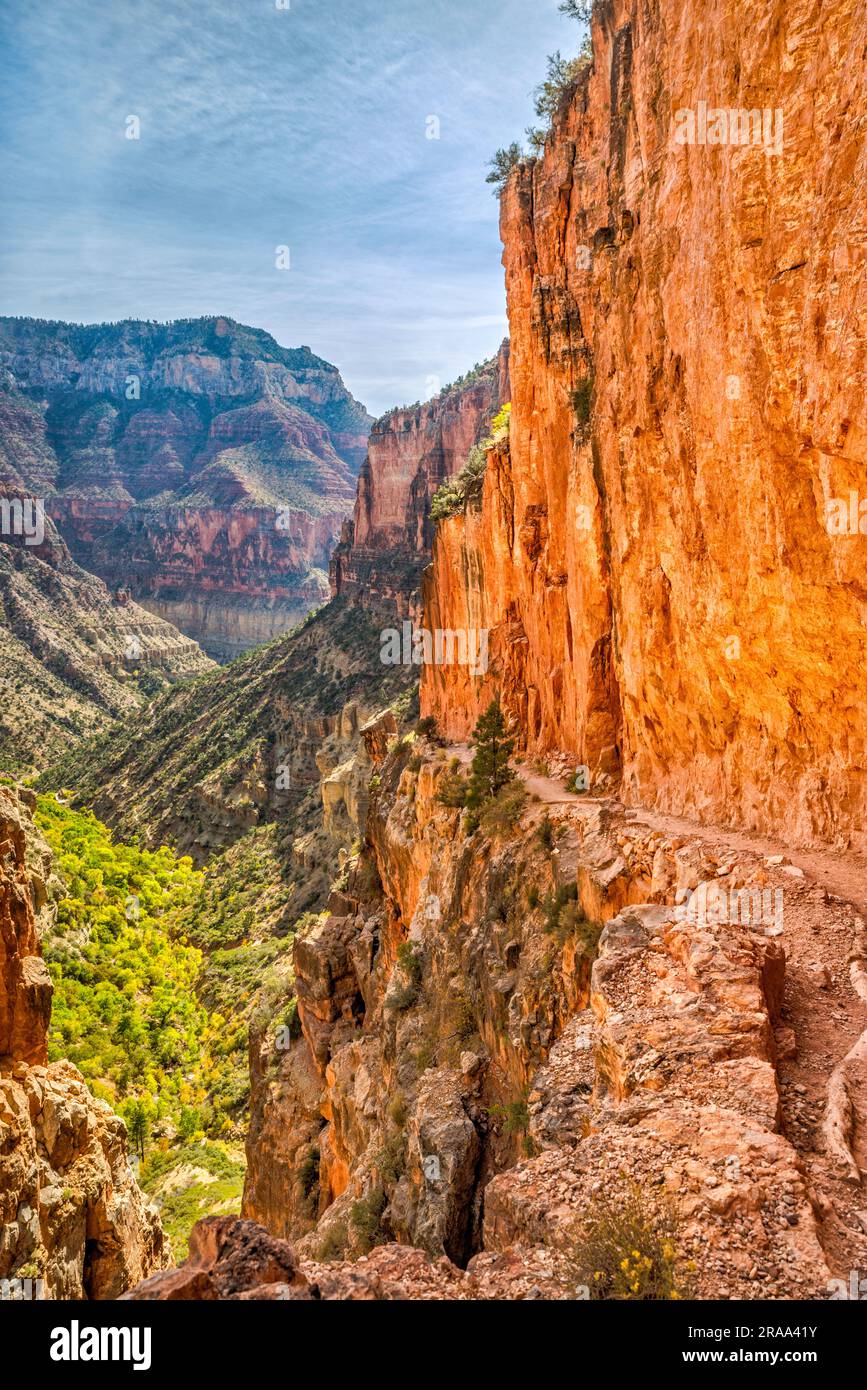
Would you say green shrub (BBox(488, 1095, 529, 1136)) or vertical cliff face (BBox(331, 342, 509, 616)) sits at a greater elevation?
vertical cliff face (BBox(331, 342, 509, 616))

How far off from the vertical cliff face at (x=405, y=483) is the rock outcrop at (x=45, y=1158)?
69.8m

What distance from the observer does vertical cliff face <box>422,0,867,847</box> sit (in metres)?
9.84

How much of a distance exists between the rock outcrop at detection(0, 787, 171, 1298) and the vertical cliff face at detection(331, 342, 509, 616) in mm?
69755

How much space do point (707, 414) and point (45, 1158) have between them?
1921 centimetres

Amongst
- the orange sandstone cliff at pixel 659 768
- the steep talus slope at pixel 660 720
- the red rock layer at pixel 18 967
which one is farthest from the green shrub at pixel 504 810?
the red rock layer at pixel 18 967

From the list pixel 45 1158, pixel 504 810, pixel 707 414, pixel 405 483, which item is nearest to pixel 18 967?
pixel 45 1158

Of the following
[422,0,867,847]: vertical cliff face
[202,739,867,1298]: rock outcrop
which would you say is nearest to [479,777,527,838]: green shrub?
[202,739,867,1298]: rock outcrop

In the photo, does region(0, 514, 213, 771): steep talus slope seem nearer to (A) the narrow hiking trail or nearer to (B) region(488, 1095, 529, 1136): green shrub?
(B) region(488, 1095, 529, 1136): green shrub

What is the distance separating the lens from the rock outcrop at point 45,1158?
14.8 meters

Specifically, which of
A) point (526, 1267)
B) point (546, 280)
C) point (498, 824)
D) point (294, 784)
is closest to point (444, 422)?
point (294, 784)

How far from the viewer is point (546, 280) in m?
22.8

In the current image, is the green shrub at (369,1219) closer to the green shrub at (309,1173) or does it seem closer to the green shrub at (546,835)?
the green shrub at (546,835)
